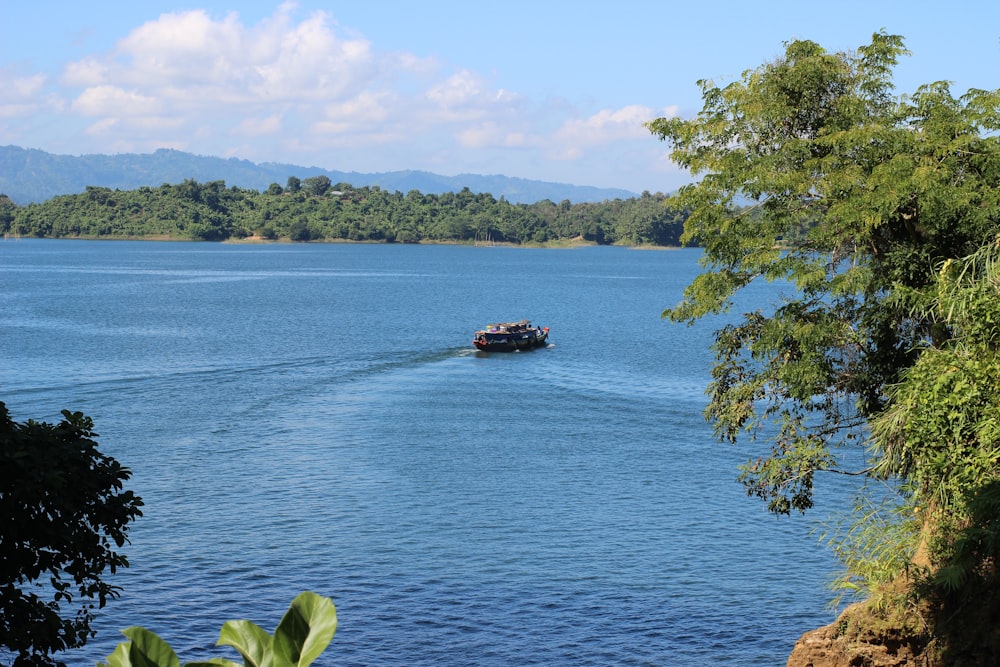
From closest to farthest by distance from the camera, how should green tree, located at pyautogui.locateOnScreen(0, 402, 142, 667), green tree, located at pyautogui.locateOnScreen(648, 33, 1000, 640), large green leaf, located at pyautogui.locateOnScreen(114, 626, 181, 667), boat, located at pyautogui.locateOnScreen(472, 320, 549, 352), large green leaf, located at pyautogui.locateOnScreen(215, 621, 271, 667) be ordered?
large green leaf, located at pyautogui.locateOnScreen(114, 626, 181, 667) < large green leaf, located at pyautogui.locateOnScreen(215, 621, 271, 667) < green tree, located at pyautogui.locateOnScreen(0, 402, 142, 667) < green tree, located at pyautogui.locateOnScreen(648, 33, 1000, 640) < boat, located at pyautogui.locateOnScreen(472, 320, 549, 352)

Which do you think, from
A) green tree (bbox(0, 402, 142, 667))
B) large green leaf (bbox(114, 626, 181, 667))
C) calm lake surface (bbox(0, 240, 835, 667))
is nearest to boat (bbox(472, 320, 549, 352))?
calm lake surface (bbox(0, 240, 835, 667))

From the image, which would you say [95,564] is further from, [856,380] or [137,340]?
[137,340]

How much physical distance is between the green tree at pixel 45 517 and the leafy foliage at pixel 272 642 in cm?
843

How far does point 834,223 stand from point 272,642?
1771 cm

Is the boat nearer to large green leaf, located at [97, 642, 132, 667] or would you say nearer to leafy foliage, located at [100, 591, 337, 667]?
leafy foliage, located at [100, 591, 337, 667]

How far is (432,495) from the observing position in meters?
35.5

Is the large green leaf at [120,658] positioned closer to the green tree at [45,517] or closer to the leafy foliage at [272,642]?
the leafy foliage at [272,642]

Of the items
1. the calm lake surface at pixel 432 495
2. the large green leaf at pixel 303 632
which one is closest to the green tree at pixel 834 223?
the calm lake surface at pixel 432 495

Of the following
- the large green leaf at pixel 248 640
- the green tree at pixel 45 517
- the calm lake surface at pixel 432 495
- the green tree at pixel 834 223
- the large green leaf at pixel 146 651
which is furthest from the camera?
the calm lake surface at pixel 432 495

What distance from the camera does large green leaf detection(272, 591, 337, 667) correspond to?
441cm

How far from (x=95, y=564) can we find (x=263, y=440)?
29846mm

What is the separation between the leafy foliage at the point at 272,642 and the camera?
4.36m

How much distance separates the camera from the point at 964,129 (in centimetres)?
2011

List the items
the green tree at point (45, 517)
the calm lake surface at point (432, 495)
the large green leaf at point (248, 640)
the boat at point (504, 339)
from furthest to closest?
the boat at point (504, 339) → the calm lake surface at point (432, 495) → the green tree at point (45, 517) → the large green leaf at point (248, 640)
